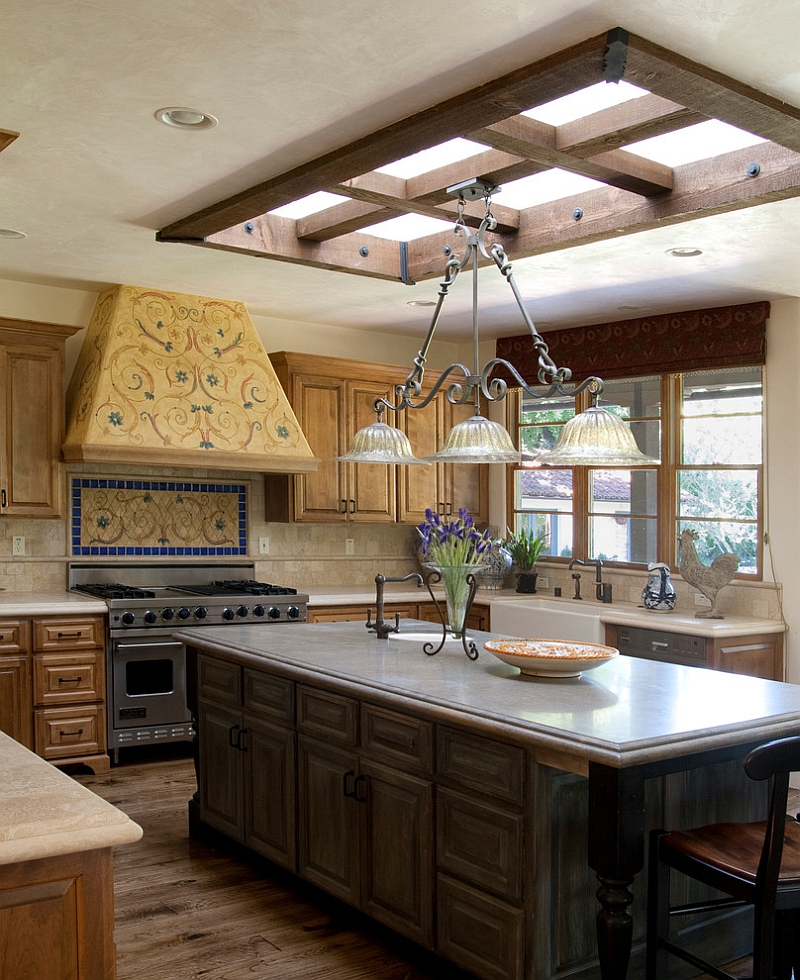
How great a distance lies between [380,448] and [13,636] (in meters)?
2.55

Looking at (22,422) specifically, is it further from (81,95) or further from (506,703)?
(506,703)

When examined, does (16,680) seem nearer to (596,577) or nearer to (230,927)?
(230,927)

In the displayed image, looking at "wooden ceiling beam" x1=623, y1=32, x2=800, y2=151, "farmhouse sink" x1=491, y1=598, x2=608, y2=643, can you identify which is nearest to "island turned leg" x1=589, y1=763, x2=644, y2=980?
"wooden ceiling beam" x1=623, y1=32, x2=800, y2=151

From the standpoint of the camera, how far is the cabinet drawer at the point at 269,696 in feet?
12.4

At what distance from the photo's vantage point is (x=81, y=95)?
9.78 feet

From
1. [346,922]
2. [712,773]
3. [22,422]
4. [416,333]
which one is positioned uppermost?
[416,333]

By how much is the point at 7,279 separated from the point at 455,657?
3542 mm

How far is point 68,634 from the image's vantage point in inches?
212

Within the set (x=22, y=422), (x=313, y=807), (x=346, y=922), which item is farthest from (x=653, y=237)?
(x=22, y=422)

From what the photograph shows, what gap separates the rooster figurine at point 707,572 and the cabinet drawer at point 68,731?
3.36 metres

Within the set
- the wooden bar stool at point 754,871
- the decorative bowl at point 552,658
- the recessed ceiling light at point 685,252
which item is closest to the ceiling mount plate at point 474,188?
the recessed ceiling light at point 685,252

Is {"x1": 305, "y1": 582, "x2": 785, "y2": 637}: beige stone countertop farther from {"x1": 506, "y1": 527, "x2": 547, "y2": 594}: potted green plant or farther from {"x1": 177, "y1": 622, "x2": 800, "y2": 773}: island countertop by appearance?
{"x1": 177, "y1": 622, "x2": 800, "y2": 773}: island countertop

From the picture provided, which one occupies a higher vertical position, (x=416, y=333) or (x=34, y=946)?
(x=416, y=333)

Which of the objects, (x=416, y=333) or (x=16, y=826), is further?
(x=416, y=333)
